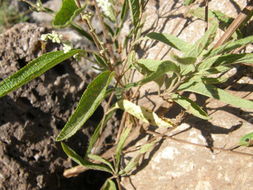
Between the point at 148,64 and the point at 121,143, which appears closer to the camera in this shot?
the point at 148,64

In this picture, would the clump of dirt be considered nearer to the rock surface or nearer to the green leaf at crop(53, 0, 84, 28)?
the rock surface

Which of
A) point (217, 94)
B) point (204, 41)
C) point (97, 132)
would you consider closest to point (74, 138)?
point (97, 132)

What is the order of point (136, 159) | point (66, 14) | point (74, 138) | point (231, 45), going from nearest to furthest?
point (66, 14) < point (231, 45) < point (136, 159) < point (74, 138)

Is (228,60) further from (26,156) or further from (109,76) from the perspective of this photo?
(26,156)

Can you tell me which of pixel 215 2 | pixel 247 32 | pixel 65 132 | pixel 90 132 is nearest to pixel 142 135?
pixel 90 132

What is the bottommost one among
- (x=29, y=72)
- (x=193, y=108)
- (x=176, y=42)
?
(x=193, y=108)

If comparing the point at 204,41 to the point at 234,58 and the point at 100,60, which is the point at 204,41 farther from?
the point at 100,60
